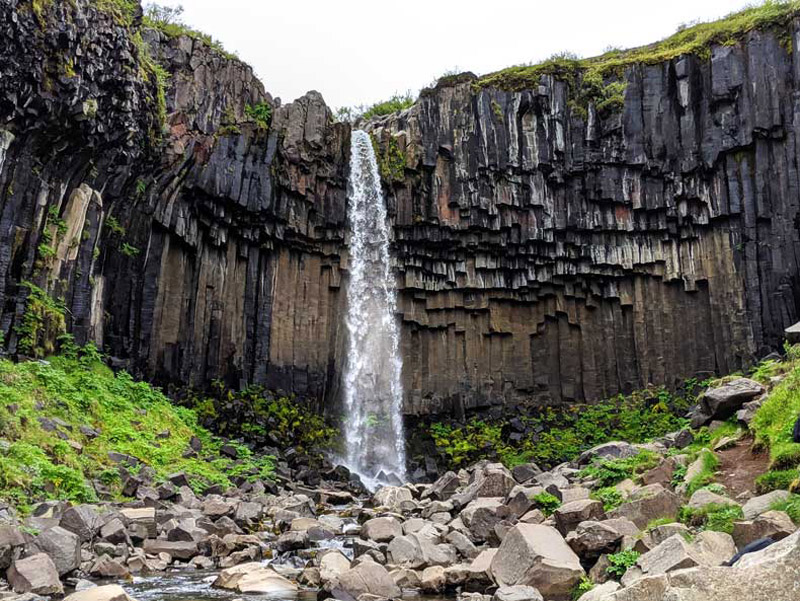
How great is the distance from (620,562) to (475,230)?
2079 cm

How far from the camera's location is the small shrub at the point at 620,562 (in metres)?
7.73

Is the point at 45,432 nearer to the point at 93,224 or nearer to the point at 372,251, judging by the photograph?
the point at 93,224

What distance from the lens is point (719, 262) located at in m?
26.0

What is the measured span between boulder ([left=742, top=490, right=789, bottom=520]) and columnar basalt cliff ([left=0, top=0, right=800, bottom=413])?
17.4m

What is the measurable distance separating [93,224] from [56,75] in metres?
4.55

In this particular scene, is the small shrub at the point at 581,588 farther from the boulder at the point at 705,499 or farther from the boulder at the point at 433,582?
the boulder at the point at 705,499

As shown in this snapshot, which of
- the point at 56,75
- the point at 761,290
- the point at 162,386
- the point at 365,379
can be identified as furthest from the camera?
the point at 365,379

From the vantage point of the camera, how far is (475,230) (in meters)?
27.7

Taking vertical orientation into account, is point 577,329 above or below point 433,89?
below

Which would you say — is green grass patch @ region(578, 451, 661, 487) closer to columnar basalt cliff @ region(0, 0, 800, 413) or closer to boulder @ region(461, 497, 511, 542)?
boulder @ region(461, 497, 511, 542)

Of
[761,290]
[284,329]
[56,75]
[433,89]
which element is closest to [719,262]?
[761,290]

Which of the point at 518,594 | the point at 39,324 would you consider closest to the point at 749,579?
the point at 518,594

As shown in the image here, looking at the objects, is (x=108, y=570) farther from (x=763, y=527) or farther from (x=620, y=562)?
(x=763, y=527)

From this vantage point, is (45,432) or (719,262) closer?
(45,432)
